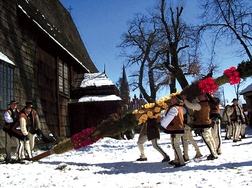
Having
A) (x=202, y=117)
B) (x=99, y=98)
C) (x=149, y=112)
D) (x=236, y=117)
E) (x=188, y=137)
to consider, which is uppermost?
(x=99, y=98)

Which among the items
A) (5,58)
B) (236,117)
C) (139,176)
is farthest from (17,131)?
(236,117)

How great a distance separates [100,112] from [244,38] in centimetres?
914

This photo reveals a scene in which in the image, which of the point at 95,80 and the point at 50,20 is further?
the point at 95,80

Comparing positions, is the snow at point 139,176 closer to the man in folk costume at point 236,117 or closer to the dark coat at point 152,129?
the dark coat at point 152,129

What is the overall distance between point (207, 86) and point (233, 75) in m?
0.74

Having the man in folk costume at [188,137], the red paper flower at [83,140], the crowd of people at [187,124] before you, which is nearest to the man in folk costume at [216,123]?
the crowd of people at [187,124]

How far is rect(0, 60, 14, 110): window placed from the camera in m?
9.68

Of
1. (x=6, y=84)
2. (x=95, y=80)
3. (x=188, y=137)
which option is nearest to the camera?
(x=188, y=137)

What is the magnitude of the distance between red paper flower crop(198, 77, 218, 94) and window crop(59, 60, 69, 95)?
10.9 m

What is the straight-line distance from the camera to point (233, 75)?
24.3 ft

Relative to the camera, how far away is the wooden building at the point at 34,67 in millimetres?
10250

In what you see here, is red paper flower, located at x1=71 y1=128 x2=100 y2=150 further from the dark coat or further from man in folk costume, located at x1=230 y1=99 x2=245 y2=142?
man in folk costume, located at x1=230 y1=99 x2=245 y2=142

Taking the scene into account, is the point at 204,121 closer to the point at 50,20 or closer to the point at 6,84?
the point at 6,84

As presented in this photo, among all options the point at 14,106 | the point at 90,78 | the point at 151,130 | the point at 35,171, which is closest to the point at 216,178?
the point at 151,130
